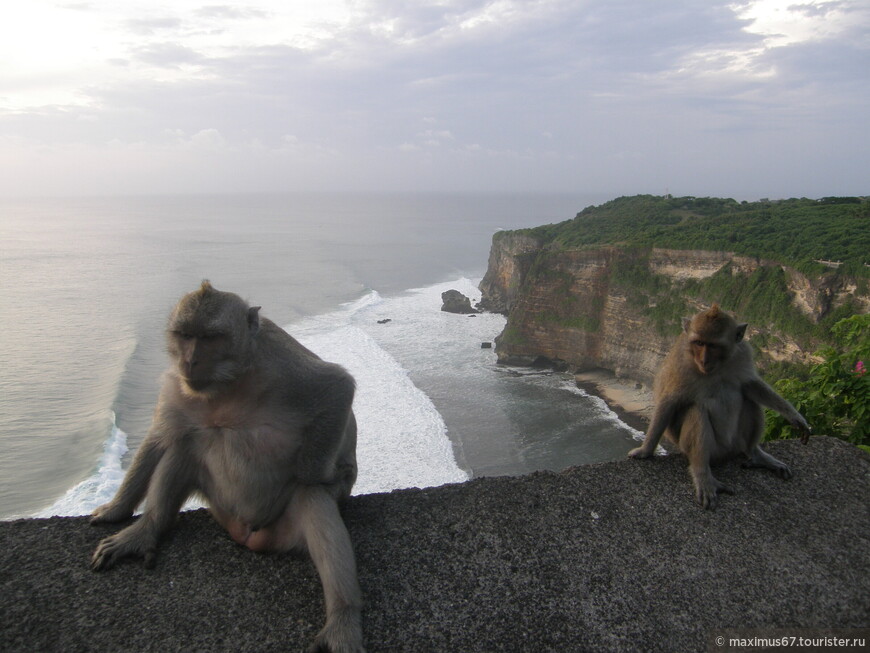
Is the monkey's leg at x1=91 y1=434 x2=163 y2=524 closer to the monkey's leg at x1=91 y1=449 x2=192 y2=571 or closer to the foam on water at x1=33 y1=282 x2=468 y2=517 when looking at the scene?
the monkey's leg at x1=91 y1=449 x2=192 y2=571

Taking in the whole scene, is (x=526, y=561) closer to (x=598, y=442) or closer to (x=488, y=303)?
(x=598, y=442)

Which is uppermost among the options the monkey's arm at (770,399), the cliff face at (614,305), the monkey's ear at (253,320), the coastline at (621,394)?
the monkey's ear at (253,320)

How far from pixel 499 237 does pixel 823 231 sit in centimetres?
2756

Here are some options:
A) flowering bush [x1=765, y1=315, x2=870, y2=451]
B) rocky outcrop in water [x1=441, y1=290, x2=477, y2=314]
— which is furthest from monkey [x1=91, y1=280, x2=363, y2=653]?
rocky outcrop in water [x1=441, y1=290, x2=477, y2=314]

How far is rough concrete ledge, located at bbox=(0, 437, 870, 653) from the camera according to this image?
3465 mm

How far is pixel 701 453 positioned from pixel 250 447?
3462mm

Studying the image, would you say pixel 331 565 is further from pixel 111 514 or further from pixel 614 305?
pixel 614 305

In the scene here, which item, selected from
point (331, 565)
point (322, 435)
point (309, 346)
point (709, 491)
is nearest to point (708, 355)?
point (709, 491)

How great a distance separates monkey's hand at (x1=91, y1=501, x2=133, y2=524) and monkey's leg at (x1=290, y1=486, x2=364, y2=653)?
1.23m

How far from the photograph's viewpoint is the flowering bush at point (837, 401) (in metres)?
6.38

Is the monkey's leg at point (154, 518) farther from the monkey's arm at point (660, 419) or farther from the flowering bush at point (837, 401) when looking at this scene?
the flowering bush at point (837, 401)

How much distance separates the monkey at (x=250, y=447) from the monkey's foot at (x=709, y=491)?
2.79 m

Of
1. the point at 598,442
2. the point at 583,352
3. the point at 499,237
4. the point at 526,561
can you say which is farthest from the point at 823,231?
the point at 526,561

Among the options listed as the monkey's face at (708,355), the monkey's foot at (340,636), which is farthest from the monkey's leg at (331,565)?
the monkey's face at (708,355)
